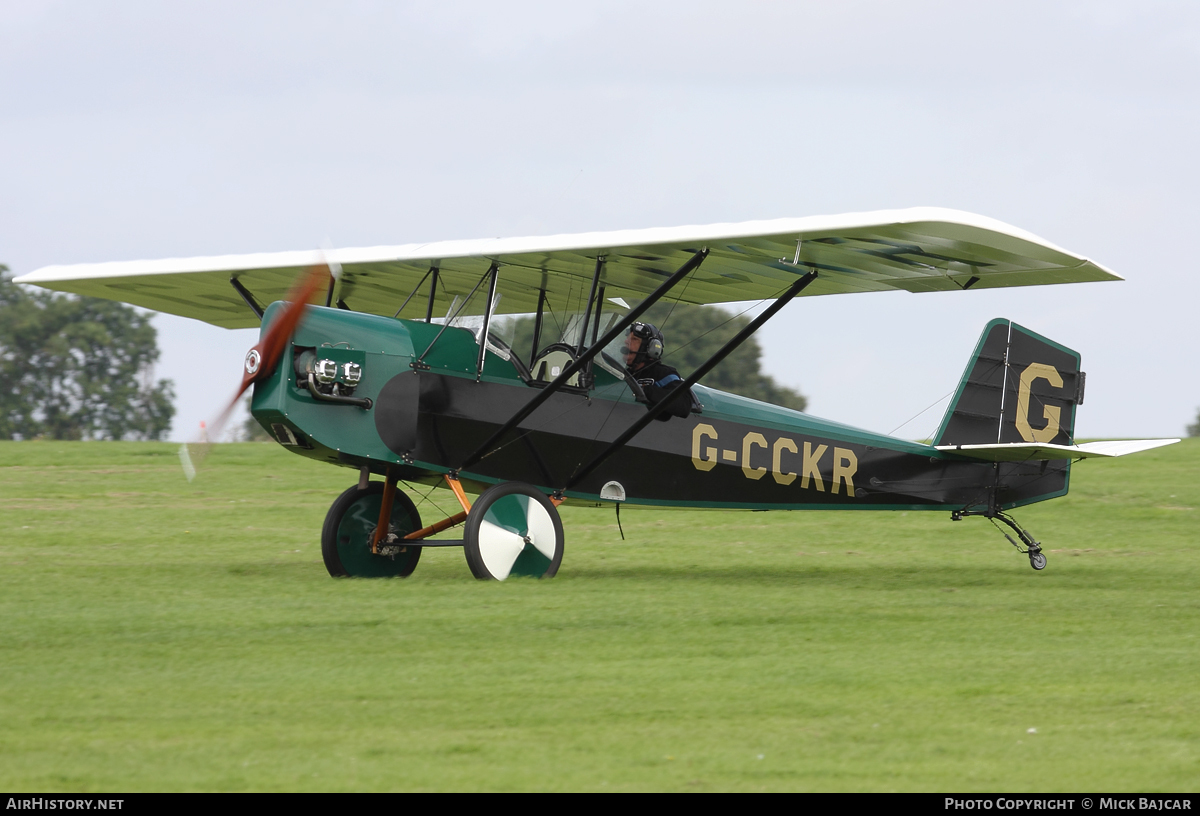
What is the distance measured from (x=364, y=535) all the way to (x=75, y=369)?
3945 cm

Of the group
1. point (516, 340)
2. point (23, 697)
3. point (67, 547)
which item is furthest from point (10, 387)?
point (23, 697)

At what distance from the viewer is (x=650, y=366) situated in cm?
1177

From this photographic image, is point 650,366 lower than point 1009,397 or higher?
higher

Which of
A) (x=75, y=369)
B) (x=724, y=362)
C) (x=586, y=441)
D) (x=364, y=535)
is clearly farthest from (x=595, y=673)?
(x=724, y=362)

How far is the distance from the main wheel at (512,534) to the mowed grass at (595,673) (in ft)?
1.22

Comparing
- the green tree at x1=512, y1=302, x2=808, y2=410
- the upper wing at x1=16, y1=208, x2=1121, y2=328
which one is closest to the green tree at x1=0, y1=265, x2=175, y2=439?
the green tree at x1=512, y1=302, x2=808, y2=410

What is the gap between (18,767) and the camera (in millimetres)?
5000

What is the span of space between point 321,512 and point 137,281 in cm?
518

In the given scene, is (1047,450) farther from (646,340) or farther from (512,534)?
(512,534)

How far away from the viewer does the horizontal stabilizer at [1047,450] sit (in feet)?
37.8

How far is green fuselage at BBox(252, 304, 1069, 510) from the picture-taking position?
10.1 m

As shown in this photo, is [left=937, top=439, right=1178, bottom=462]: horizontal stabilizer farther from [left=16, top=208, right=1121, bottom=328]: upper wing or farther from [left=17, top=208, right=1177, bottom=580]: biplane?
[left=16, top=208, right=1121, bottom=328]: upper wing
